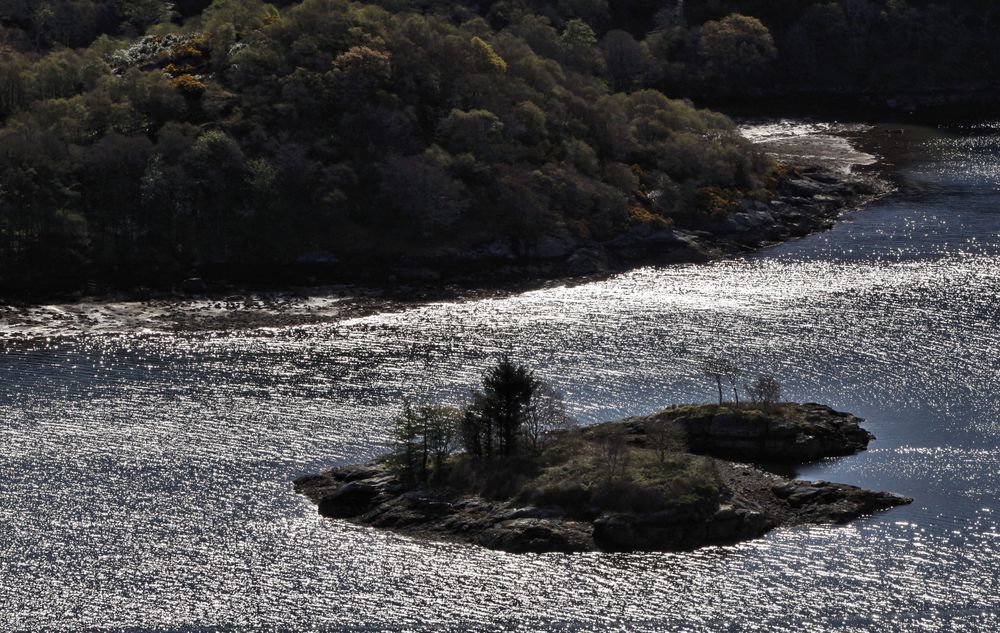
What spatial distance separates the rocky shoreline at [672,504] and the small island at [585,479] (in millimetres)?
93

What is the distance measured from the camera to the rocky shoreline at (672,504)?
9988 centimetres

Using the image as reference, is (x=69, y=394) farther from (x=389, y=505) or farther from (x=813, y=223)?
(x=813, y=223)

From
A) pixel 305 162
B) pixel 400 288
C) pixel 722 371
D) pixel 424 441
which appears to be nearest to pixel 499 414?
pixel 424 441

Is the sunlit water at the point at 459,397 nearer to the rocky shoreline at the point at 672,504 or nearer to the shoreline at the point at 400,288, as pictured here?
the rocky shoreline at the point at 672,504

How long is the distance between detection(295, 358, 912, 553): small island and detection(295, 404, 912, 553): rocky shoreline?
0.31ft

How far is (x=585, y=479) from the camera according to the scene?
104 meters

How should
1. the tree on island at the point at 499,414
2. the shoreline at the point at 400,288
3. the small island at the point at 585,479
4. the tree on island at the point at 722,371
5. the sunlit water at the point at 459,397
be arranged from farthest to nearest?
the shoreline at the point at 400,288, the tree on island at the point at 722,371, the tree on island at the point at 499,414, the small island at the point at 585,479, the sunlit water at the point at 459,397

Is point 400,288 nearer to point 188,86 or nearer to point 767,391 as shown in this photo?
point 188,86

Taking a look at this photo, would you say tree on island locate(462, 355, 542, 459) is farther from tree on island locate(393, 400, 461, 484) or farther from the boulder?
the boulder

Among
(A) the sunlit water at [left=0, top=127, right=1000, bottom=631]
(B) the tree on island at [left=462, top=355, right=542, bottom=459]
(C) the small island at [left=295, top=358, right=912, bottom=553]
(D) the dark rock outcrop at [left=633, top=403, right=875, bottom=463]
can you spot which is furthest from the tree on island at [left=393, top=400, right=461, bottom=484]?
(D) the dark rock outcrop at [left=633, top=403, right=875, bottom=463]

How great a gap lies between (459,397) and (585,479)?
23736 mm

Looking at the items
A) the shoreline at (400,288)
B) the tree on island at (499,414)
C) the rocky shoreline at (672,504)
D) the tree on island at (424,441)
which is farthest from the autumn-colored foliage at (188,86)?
the tree on island at (499,414)

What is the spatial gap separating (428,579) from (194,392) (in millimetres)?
43062

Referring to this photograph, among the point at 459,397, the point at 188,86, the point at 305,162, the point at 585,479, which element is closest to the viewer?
the point at 585,479
